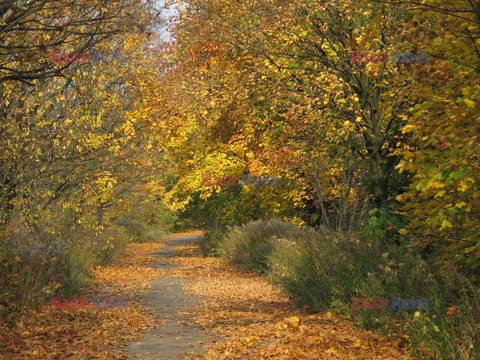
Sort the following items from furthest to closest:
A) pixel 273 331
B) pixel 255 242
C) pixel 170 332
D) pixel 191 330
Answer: pixel 255 242 → pixel 191 330 → pixel 170 332 → pixel 273 331

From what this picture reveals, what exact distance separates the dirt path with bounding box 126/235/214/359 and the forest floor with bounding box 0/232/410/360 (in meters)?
0.02

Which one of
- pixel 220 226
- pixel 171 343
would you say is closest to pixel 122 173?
pixel 220 226

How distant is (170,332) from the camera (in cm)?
1127

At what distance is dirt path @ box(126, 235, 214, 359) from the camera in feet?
30.9

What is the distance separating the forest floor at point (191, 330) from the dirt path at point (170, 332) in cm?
2

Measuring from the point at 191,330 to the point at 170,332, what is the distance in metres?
0.42

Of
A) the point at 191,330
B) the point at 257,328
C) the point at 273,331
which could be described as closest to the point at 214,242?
the point at 191,330

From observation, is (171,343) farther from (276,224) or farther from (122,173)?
(122,173)

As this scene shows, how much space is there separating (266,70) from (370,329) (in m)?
8.56

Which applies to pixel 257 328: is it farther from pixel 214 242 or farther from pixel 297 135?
pixel 214 242

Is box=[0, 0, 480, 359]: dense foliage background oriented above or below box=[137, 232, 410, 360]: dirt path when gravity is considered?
above

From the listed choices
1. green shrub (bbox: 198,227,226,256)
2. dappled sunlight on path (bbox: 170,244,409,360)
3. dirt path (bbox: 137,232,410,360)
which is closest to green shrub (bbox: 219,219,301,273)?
dirt path (bbox: 137,232,410,360)

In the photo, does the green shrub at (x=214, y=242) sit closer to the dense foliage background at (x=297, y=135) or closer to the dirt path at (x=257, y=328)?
the dense foliage background at (x=297, y=135)

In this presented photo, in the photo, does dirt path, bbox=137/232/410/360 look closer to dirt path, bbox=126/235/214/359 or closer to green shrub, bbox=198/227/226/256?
dirt path, bbox=126/235/214/359
